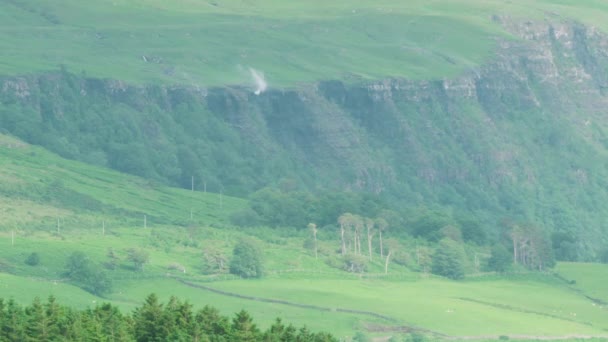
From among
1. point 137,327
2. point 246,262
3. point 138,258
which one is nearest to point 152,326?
point 137,327

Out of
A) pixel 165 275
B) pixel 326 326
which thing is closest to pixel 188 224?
pixel 165 275

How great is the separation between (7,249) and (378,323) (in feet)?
82.4

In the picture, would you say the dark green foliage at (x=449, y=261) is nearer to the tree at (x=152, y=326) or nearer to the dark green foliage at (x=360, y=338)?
the dark green foliage at (x=360, y=338)

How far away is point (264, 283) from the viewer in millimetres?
175250

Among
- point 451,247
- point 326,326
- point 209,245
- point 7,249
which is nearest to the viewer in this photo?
point 326,326

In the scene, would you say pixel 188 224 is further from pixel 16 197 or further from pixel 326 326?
pixel 326 326

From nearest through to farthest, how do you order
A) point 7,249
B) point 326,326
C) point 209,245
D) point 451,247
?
point 326,326
point 7,249
point 209,245
point 451,247

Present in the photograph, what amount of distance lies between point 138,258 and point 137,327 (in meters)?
59.2

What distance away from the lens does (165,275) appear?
17262cm

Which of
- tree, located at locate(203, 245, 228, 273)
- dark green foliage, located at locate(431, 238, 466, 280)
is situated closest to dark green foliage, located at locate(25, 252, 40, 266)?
tree, located at locate(203, 245, 228, 273)

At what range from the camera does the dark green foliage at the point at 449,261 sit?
19388cm

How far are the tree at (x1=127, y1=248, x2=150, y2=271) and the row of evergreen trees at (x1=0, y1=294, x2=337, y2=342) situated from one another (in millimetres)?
53212

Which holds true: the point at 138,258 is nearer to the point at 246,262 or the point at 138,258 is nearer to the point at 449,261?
the point at 246,262

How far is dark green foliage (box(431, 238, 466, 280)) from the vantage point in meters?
Answer: 194
